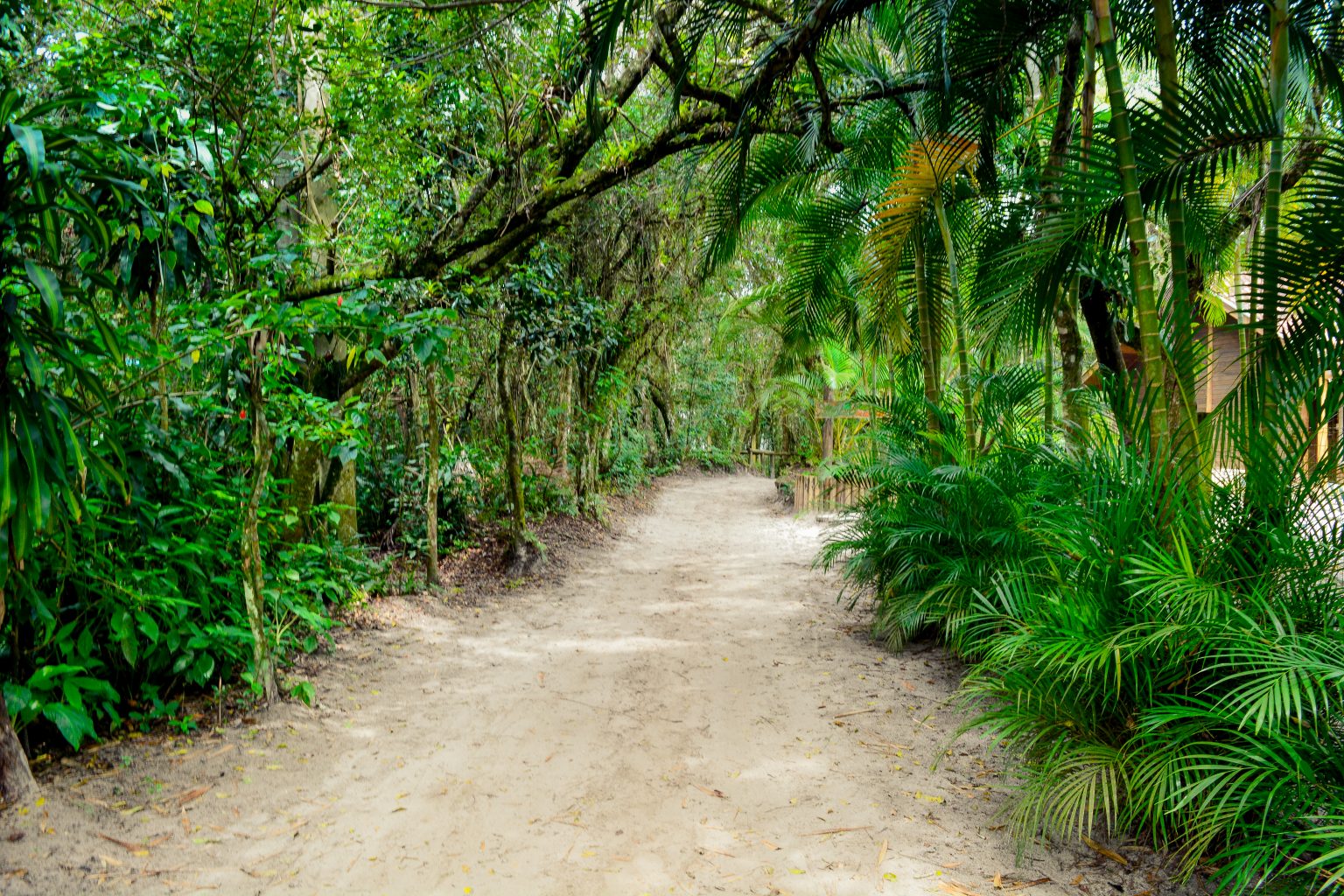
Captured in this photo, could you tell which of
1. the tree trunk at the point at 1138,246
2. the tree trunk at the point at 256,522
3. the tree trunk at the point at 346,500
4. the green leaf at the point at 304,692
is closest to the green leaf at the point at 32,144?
the tree trunk at the point at 256,522

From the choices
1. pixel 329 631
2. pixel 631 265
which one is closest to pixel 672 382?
pixel 631 265

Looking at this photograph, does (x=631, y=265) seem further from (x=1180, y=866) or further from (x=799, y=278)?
(x=1180, y=866)

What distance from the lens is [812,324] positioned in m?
7.61

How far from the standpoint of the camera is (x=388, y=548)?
8.05m

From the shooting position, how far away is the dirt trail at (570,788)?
274 cm

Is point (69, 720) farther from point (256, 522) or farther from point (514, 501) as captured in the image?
point (514, 501)

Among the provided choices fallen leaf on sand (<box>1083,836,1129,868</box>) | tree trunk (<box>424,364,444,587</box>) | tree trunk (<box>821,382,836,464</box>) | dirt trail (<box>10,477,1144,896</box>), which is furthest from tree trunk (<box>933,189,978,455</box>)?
tree trunk (<box>821,382,836,464</box>)

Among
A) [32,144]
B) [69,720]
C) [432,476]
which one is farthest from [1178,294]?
[432,476]

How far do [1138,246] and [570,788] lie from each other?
343 centimetres

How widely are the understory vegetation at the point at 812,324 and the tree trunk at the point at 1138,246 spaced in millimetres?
18

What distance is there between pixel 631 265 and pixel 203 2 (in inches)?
314

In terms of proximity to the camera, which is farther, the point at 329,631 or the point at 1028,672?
the point at 329,631

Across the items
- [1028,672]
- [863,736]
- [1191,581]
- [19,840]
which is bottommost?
[863,736]

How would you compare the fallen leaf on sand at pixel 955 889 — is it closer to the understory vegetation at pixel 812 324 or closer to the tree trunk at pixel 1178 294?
the understory vegetation at pixel 812 324
